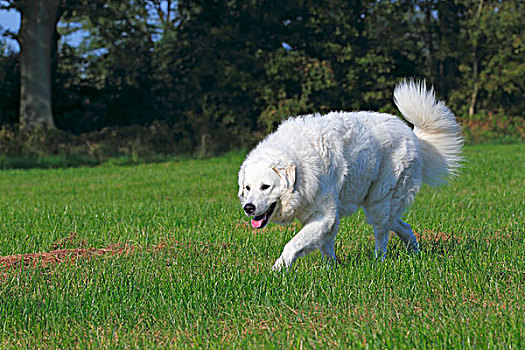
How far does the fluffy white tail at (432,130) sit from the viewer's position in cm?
619

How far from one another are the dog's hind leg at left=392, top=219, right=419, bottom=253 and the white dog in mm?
10

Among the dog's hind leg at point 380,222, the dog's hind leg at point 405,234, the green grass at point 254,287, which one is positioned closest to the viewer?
the green grass at point 254,287

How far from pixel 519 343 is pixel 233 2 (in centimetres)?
2634

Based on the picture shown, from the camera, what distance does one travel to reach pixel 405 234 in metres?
5.93

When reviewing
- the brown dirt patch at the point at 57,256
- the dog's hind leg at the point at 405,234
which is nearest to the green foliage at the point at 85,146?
the brown dirt patch at the point at 57,256

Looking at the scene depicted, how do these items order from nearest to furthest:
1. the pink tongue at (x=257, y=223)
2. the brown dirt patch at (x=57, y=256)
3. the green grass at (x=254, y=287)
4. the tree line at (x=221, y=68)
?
the green grass at (x=254, y=287) → the pink tongue at (x=257, y=223) → the brown dirt patch at (x=57, y=256) → the tree line at (x=221, y=68)

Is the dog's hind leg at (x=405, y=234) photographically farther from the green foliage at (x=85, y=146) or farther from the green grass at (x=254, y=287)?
the green foliage at (x=85, y=146)

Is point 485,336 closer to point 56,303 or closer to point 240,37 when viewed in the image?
point 56,303

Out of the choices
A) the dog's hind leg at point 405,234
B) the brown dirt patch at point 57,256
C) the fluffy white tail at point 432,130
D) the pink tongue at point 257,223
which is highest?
the fluffy white tail at point 432,130

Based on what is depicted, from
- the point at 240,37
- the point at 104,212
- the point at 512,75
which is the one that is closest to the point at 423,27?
the point at 512,75

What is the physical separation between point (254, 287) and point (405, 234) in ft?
7.09

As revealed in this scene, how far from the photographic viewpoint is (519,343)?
3131mm

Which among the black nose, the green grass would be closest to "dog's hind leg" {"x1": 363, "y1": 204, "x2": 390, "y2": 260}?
the green grass

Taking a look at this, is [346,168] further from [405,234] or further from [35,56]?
[35,56]
